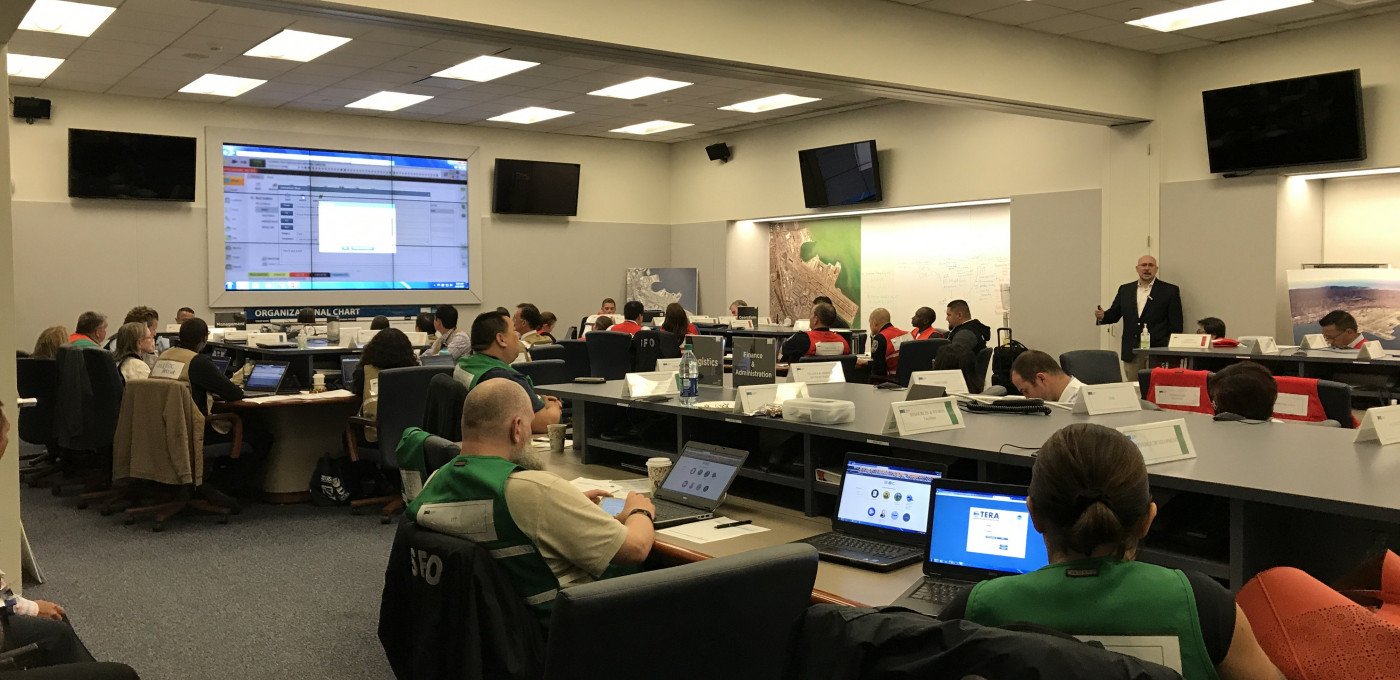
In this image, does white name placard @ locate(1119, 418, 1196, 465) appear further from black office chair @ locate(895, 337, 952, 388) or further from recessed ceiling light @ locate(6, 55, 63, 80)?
recessed ceiling light @ locate(6, 55, 63, 80)

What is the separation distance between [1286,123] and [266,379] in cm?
791

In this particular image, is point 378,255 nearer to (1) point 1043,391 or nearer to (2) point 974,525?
(1) point 1043,391

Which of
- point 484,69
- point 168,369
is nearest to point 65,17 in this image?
point 484,69

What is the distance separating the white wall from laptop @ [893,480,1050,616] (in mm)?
10496

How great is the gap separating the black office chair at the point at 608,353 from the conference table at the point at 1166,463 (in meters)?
4.46

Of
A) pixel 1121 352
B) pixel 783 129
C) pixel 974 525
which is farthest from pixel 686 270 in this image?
pixel 974 525

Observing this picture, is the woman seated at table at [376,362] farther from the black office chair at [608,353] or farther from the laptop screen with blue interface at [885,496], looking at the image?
the laptop screen with blue interface at [885,496]

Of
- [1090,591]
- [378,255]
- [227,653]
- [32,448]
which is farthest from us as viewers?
[378,255]

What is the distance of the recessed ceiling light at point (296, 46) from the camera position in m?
8.53

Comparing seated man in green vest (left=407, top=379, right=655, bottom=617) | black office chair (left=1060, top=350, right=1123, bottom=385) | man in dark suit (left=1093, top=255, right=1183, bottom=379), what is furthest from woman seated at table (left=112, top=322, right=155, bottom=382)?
man in dark suit (left=1093, top=255, right=1183, bottom=379)

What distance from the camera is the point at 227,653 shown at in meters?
3.98

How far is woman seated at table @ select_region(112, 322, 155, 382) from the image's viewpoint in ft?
21.8

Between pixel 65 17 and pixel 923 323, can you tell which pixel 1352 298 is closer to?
pixel 923 323

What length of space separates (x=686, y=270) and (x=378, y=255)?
403cm
